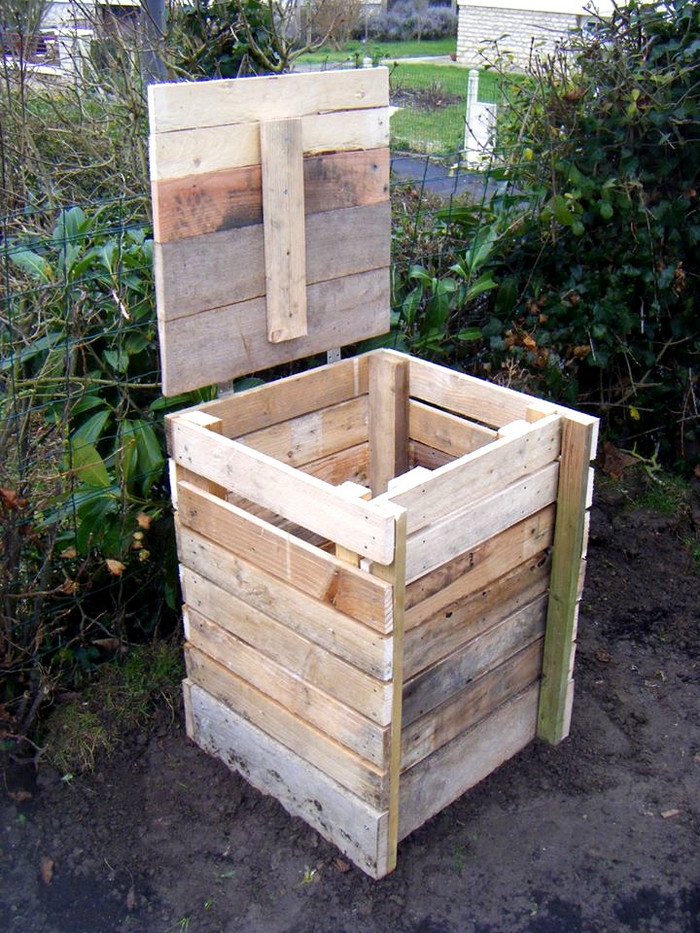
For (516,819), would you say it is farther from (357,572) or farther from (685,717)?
(357,572)

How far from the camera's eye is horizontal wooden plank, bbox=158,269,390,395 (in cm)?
272

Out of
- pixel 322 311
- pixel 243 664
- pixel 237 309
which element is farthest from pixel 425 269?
pixel 243 664

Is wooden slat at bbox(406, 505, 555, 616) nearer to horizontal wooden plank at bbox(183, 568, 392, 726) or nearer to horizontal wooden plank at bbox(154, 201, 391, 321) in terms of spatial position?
horizontal wooden plank at bbox(183, 568, 392, 726)

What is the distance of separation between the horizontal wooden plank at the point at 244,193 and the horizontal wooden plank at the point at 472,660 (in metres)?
1.25

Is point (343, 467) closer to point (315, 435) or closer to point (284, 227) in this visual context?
point (315, 435)

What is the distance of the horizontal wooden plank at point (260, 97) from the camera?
8.13 ft

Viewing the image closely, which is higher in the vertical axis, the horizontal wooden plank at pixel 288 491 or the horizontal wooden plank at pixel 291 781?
the horizontal wooden plank at pixel 288 491

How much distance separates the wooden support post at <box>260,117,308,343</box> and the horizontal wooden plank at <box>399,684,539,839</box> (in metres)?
1.29

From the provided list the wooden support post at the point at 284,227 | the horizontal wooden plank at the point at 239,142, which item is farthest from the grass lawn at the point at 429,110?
the wooden support post at the point at 284,227

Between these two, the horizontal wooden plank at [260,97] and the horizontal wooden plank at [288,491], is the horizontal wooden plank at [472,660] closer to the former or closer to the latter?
the horizontal wooden plank at [288,491]

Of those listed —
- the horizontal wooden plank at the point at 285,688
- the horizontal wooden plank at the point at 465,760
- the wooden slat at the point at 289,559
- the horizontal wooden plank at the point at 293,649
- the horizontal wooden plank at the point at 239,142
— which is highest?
the horizontal wooden plank at the point at 239,142

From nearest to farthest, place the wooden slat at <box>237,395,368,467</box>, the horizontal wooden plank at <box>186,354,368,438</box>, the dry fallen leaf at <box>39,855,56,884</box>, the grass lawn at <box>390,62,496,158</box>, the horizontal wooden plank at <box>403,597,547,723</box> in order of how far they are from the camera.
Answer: the horizontal wooden plank at <box>403,597,547,723</box> → the dry fallen leaf at <box>39,855,56,884</box> → the horizontal wooden plank at <box>186,354,368,438</box> → the wooden slat at <box>237,395,368,467</box> → the grass lawn at <box>390,62,496,158</box>

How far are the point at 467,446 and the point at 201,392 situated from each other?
2.95ft

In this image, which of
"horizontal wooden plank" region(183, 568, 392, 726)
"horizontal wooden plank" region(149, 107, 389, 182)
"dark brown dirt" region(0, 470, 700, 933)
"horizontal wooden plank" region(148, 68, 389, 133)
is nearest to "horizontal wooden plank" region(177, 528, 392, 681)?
"horizontal wooden plank" region(183, 568, 392, 726)
